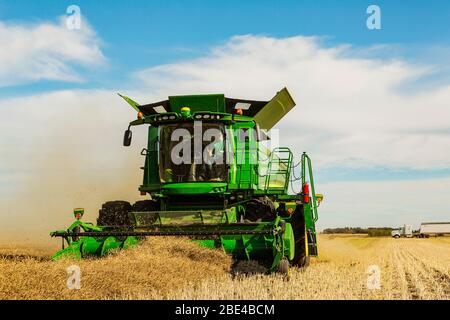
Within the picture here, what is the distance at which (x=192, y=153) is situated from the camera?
359 inches

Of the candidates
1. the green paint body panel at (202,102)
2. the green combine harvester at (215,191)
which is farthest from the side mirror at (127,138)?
the green paint body panel at (202,102)

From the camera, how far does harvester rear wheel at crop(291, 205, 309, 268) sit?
984 cm

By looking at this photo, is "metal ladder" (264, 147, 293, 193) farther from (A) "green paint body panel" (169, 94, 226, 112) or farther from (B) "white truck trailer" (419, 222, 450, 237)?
(B) "white truck trailer" (419, 222, 450, 237)

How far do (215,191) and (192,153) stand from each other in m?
0.72

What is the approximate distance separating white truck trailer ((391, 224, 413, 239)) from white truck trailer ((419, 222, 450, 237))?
0.87 metres

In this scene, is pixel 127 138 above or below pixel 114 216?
above

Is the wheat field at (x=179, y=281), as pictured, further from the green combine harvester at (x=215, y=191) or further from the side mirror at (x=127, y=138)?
the side mirror at (x=127, y=138)

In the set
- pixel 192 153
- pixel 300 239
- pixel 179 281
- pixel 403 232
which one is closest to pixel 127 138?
pixel 192 153

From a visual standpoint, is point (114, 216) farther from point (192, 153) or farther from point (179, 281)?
point (179, 281)

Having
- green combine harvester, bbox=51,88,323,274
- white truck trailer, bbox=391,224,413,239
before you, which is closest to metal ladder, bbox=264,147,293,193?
green combine harvester, bbox=51,88,323,274

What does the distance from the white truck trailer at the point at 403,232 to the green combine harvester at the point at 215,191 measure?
38.8 meters

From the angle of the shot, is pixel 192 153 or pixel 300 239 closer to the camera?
pixel 192 153
